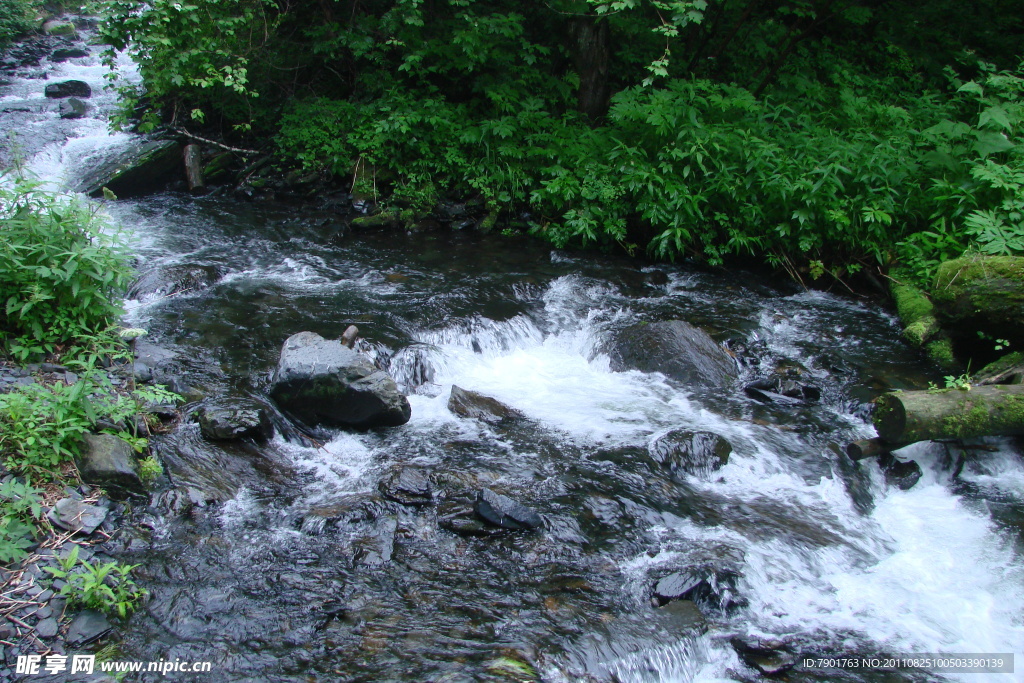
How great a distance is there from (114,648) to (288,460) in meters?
1.92

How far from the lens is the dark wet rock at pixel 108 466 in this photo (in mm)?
4070

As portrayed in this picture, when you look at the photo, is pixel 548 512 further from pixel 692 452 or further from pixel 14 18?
pixel 14 18

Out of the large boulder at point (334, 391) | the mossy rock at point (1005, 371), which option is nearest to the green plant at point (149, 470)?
the large boulder at point (334, 391)

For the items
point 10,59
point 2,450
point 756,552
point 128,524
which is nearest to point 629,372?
point 756,552

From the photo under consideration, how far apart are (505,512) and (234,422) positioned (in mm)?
2362

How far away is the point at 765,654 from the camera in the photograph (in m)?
3.70

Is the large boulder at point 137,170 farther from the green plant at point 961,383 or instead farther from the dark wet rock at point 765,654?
the green plant at point 961,383

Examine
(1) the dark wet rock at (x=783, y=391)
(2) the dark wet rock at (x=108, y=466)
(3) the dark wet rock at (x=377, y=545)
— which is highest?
(1) the dark wet rock at (x=783, y=391)

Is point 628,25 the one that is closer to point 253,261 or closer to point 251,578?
point 253,261

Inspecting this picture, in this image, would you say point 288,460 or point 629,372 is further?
point 629,372

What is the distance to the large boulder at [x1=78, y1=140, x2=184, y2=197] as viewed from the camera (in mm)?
9992

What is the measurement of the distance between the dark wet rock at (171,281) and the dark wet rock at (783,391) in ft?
21.7

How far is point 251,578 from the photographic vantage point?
388cm

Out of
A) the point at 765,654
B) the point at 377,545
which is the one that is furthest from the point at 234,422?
the point at 765,654
